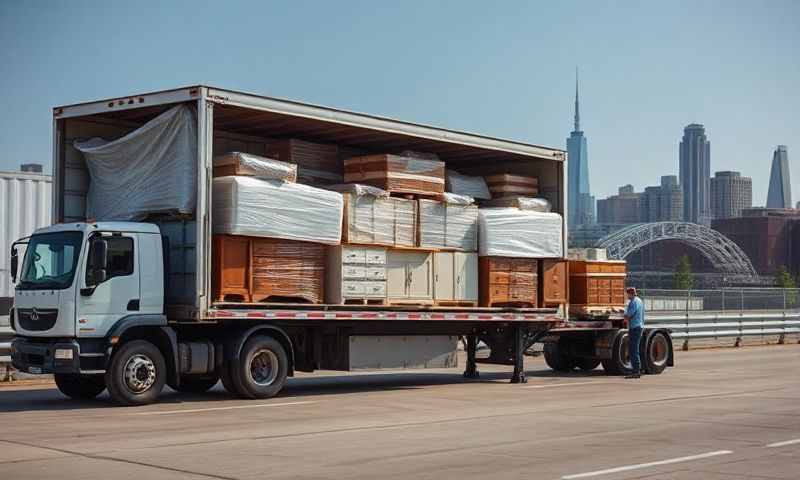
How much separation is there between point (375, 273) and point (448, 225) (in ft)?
6.52

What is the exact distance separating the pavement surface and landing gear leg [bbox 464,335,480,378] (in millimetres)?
1426

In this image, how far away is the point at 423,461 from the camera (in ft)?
33.8

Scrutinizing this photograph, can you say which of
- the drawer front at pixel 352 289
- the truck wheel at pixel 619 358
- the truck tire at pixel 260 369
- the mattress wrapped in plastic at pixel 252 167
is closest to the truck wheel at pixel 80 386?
the truck tire at pixel 260 369

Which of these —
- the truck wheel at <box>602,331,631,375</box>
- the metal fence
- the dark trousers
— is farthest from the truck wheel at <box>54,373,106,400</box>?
the metal fence

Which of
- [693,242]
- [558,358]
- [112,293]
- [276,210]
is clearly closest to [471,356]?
[558,358]

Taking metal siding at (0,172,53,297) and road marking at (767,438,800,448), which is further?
metal siding at (0,172,53,297)

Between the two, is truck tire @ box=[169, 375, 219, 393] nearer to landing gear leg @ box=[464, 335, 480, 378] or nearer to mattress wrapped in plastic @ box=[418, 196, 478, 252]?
mattress wrapped in plastic @ box=[418, 196, 478, 252]

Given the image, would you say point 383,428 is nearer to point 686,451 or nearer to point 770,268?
point 686,451

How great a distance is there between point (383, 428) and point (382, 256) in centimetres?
529

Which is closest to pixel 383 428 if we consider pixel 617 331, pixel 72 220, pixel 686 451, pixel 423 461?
pixel 423 461

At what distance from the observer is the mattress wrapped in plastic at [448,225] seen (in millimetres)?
18844

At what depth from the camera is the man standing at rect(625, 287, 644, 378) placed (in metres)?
→ 22.2

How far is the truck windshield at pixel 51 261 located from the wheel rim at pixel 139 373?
1403 mm

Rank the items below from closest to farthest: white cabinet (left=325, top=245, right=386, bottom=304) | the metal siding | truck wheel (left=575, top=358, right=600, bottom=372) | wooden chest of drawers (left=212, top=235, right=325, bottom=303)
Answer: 1. wooden chest of drawers (left=212, top=235, right=325, bottom=303)
2. white cabinet (left=325, top=245, right=386, bottom=304)
3. truck wheel (left=575, top=358, right=600, bottom=372)
4. the metal siding
